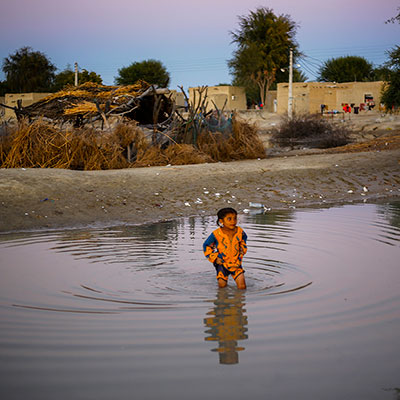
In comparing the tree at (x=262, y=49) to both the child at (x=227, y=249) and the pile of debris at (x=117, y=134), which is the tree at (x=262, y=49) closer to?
the pile of debris at (x=117, y=134)

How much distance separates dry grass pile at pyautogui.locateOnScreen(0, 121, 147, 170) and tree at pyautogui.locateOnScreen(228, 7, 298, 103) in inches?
1597

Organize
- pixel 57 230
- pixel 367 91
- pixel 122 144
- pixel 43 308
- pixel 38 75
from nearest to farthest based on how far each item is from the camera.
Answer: pixel 43 308 < pixel 57 230 < pixel 122 144 < pixel 367 91 < pixel 38 75

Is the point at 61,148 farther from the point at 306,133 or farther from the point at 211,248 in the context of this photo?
the point at 306,133

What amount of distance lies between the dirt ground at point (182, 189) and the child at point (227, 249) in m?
3.74

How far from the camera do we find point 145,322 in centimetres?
411

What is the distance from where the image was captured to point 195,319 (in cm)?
418

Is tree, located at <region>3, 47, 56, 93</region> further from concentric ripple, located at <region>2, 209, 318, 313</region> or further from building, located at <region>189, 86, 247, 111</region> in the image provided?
concentric ripple, located at <region>2, 209, 318, 313</region>

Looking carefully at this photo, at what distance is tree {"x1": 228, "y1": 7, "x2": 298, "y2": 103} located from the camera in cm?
5447

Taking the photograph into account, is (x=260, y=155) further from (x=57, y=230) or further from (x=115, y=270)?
(x=115, y=270)

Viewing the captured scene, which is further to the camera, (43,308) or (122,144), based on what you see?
(122,144)

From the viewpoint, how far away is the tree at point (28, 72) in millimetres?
61631

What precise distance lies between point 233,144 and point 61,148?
14.4ft

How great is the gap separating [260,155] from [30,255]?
10.2 meters

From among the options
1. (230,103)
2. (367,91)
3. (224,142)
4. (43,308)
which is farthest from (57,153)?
(230,103)
